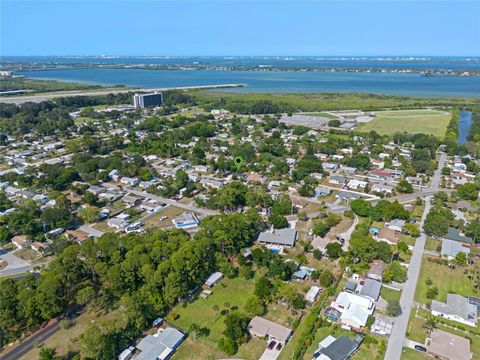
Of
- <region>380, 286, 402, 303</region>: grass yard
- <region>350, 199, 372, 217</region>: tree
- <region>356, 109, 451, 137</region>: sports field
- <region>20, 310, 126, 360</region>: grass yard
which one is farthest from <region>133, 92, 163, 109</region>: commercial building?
<region>380, 286, 402, 303</region>: grass yard

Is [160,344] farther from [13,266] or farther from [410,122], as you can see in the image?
[410,122]

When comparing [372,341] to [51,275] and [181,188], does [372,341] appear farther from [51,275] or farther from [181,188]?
[181,188]

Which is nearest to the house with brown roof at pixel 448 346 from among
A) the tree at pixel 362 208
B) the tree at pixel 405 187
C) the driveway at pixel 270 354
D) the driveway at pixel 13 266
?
the driveway at pixel 270 354

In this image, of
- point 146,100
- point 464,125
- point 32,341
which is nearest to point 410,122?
point 464,125

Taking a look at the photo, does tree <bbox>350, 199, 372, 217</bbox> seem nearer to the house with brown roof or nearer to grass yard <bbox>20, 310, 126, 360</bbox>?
the house with brown roof

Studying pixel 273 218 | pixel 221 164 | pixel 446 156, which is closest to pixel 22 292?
pixel 273 218
